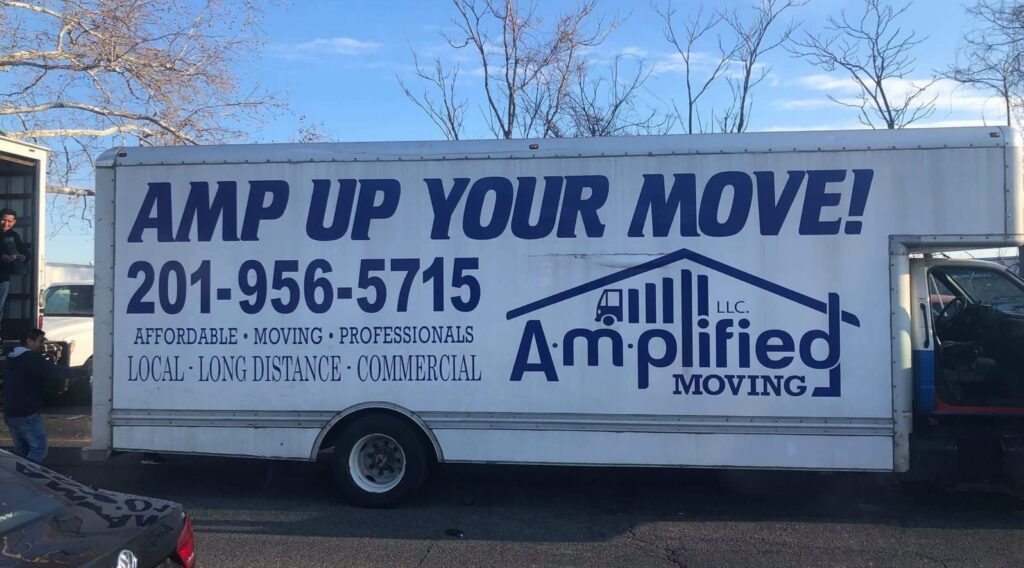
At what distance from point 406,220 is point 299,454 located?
88.2 inches

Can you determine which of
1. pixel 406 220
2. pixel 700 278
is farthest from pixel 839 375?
pixel 406 220

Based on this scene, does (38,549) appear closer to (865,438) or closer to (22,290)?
(865,438)

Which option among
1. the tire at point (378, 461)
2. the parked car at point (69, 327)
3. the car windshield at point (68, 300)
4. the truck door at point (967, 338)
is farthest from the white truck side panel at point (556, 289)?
the car windshield at point (68, 300)

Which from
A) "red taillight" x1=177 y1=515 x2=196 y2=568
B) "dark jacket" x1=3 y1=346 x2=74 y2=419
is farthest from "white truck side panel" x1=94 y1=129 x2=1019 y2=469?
"red taillight" x1=177 y1=515 x2=196 y2=568

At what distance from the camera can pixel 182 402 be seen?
6.85 m

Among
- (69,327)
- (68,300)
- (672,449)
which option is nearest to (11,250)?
(69,327)

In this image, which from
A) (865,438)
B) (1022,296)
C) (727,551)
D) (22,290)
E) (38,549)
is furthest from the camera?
(22,290)

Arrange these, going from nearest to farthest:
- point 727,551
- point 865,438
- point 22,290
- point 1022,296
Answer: point 727,551 → point 865,438 → point 1022,296 → point 22,290

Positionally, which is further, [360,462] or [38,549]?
[360,462]

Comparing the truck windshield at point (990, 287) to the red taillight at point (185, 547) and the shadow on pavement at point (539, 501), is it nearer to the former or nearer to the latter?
the shadow on pavement at point (539, 501)

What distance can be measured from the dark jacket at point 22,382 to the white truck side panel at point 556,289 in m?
1.17

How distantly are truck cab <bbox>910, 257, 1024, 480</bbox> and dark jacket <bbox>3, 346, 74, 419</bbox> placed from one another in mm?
8037

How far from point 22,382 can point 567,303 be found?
531 cm

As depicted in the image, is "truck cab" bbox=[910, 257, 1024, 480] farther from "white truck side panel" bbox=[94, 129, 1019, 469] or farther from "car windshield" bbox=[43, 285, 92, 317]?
"car windshield" bbox=[43, 285, 92, 317]
